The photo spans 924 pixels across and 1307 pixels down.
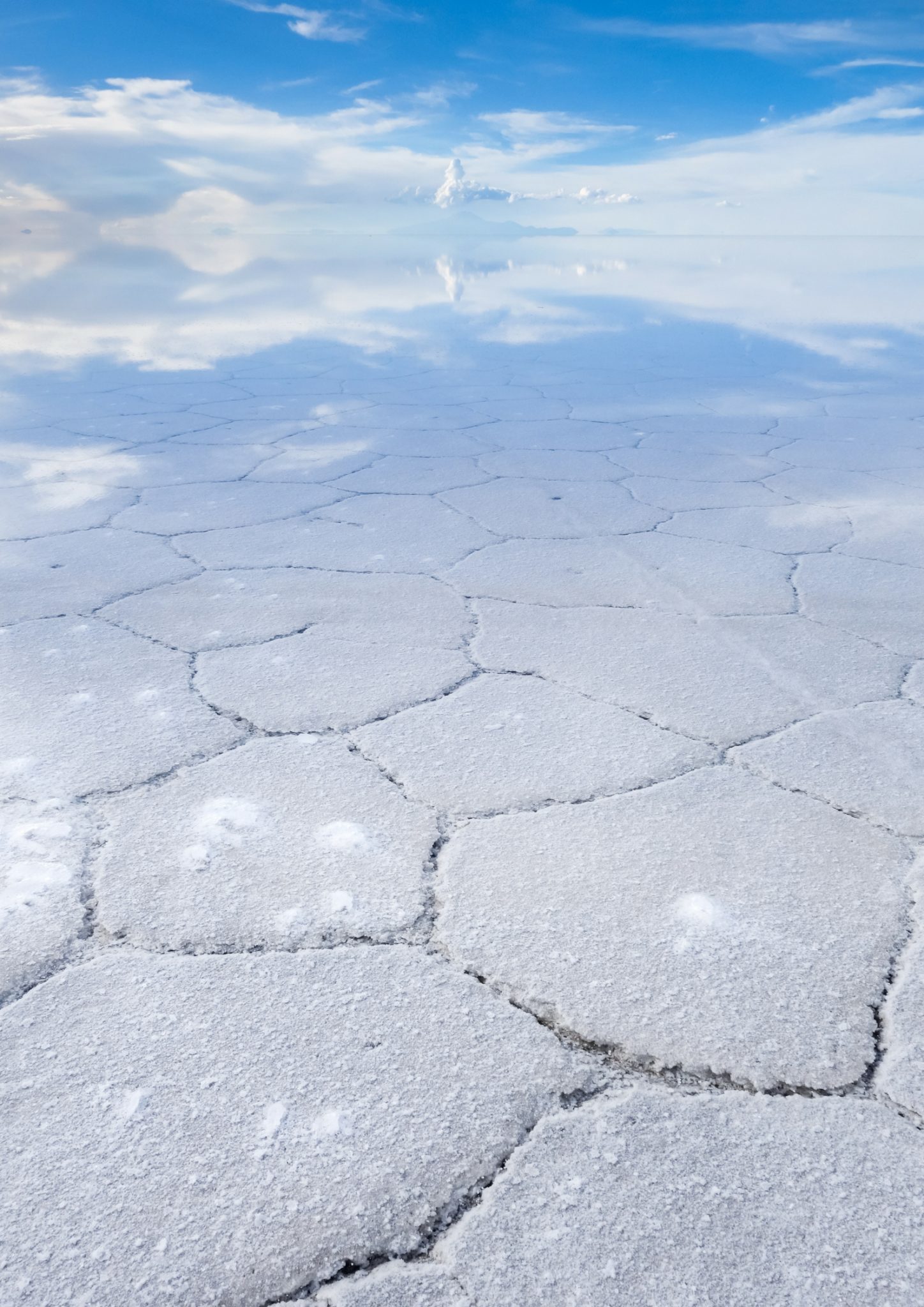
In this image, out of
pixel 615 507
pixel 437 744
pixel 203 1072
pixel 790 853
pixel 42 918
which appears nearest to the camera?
pixel 203 1072

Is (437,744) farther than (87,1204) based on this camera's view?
Yes

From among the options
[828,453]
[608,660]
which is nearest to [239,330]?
[828,453]

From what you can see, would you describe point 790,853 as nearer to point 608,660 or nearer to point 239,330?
point 608,660

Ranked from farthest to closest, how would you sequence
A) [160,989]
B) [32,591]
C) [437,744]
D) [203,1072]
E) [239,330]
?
[239,330], [32,591], [437,744], [160,989], [203,1072]

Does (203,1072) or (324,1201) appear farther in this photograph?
(203,1072)

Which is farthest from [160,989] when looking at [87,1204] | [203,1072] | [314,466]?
[314,466]

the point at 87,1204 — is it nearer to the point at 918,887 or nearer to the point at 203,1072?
the point at 203,1072
